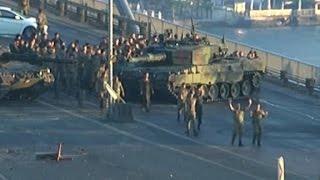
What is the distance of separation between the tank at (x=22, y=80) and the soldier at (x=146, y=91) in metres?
2.83

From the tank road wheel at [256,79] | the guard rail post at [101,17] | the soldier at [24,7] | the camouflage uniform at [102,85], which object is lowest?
the tank road wheel at [256,79]

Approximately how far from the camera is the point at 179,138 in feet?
82.4

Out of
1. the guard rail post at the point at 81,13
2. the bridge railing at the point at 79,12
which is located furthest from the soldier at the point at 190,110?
the guard rail post at the point at 81,13

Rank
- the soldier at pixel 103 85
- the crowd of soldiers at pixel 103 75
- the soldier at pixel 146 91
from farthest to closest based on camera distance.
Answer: the soldier at pixel 146 91 → the soldier at pixel 103 85 → the crowd of soldiers at pixel 103 75

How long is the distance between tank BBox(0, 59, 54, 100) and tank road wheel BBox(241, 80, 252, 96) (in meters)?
7.89

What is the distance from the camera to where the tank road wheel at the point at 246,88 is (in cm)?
3428

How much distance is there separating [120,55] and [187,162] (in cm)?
1048

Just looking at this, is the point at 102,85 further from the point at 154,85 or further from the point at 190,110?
the point at 190,110

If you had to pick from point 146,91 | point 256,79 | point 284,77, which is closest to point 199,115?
point 146,91

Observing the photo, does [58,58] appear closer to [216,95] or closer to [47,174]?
[216,95]

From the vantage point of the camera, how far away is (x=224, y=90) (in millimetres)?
33094

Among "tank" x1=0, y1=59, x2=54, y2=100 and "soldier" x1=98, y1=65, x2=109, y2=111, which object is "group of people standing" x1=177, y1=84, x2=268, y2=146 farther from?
"tank" x1=0, y1=59, x2=54, y2=100

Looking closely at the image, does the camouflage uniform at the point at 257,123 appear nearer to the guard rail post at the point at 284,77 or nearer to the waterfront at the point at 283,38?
A: the guard rail post at the point at 284,77

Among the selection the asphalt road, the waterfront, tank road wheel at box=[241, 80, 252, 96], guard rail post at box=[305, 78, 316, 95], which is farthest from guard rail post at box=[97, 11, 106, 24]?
the waterfront
